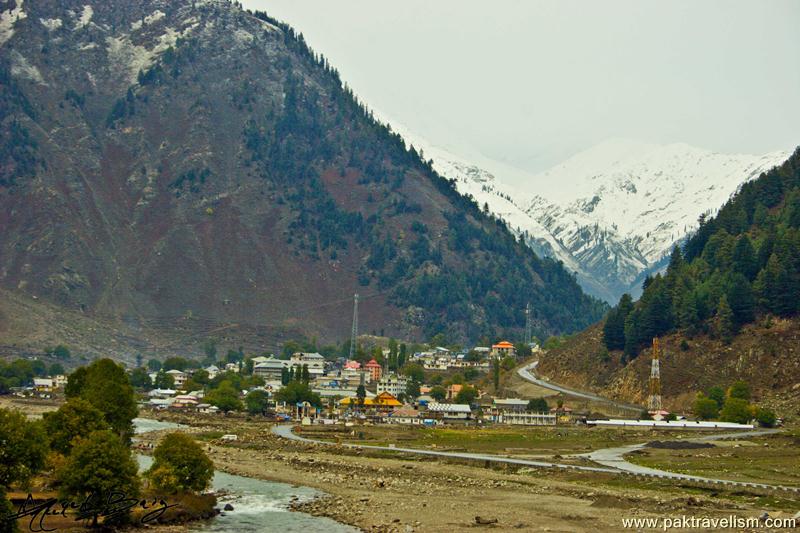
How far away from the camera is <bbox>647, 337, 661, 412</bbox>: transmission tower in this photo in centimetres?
18062

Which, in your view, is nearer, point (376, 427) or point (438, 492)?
point (438, 492)

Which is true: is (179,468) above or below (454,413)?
below

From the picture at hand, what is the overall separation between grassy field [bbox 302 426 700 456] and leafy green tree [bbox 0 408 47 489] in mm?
59386

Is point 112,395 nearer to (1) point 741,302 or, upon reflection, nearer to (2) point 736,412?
(2) point 736,412

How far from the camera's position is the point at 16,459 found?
89750mm

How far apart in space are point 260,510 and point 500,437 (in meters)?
68.3

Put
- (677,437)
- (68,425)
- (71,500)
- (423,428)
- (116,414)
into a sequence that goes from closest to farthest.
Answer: (71,500)
(68,425)
(116,414)
(677,437)
(423,428)

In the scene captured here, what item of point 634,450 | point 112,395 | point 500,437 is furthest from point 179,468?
point 500,437

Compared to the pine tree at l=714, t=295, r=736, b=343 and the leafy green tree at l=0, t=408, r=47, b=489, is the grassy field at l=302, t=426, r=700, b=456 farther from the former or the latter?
the leafy green tree at l=0, t=408, r=47, b=489

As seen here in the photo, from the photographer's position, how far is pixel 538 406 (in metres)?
189

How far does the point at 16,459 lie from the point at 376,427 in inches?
3720

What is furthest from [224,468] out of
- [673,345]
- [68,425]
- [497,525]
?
[673,345]

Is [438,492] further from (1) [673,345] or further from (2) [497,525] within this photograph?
(1) [673,345]

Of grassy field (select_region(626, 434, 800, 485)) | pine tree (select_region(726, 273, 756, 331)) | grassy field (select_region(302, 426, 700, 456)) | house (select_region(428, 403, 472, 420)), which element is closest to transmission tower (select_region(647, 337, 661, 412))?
pine tree (select_region(726, 273, 756, 331))
